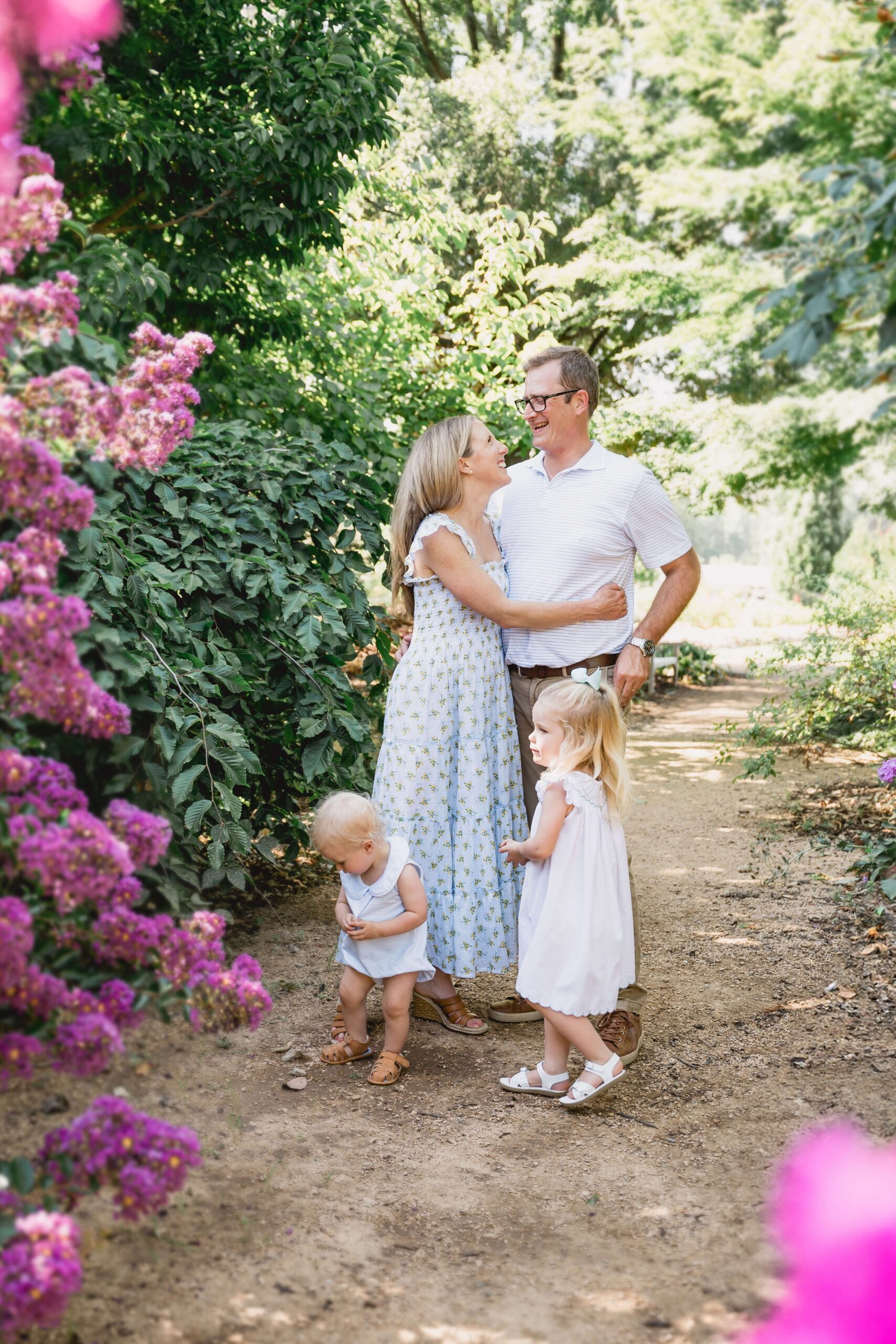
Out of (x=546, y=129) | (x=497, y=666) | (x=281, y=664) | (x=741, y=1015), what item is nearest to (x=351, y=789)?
(x=281, y=664)

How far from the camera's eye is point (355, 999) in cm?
318

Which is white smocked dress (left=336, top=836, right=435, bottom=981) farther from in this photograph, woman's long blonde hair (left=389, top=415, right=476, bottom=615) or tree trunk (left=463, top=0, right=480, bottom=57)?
tree trunk (left=463, top=0, right=480, bottom=57)

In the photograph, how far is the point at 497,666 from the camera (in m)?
3.54

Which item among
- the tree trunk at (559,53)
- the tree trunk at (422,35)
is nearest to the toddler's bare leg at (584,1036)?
the tree trunk at (422,35)

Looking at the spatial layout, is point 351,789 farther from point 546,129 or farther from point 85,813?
point 546,129

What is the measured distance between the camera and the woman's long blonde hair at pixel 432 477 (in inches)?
133

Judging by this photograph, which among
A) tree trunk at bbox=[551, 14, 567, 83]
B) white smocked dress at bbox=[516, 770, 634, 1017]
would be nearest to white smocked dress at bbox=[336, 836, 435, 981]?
white smocked dress at bbox=[516, 770, 634, 1017]

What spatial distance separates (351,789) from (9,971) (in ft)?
8.56

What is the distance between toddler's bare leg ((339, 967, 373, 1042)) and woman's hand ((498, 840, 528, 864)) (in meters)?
0.56

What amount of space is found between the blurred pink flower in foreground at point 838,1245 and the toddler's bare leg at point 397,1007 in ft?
8.57

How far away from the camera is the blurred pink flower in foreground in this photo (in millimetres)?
551

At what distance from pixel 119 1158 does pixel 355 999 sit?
5.03 feet

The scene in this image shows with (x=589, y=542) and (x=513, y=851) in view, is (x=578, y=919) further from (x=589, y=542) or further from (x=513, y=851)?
(x=589, y=542)

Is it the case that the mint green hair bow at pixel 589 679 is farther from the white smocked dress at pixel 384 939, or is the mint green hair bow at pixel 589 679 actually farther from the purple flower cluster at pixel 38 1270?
the purple flower cluster at pixel 38 1270
